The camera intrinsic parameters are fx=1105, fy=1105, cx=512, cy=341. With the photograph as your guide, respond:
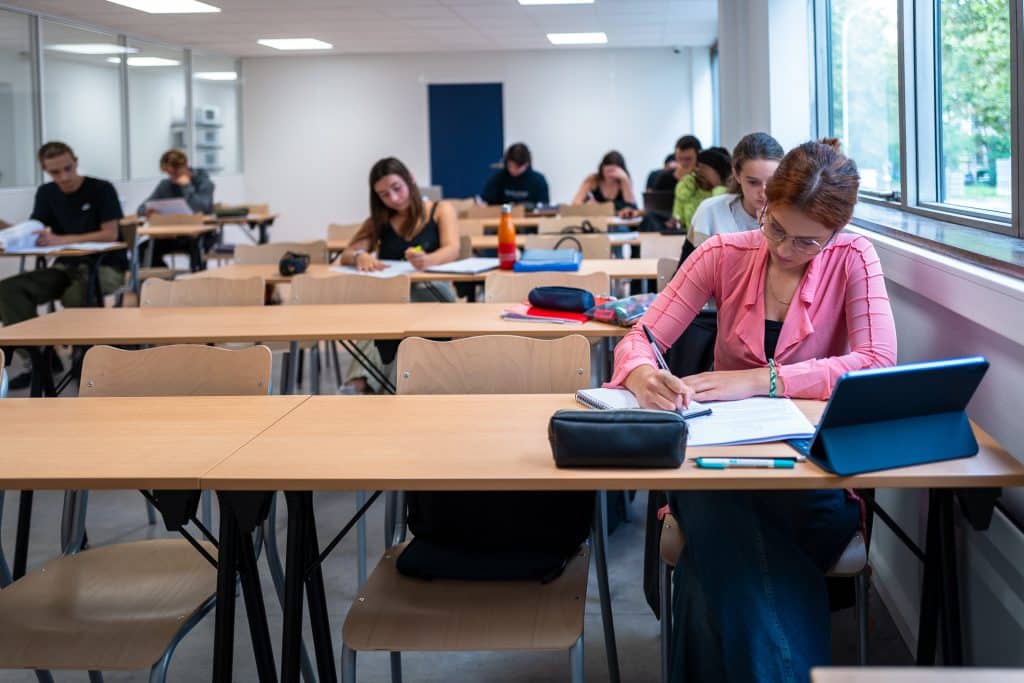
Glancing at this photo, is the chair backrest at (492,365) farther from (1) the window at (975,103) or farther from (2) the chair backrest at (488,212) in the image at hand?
(2) the chair backrest at (488,212)

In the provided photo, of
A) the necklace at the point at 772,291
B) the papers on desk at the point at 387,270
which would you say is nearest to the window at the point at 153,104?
the papers on desk at the point at 387,270

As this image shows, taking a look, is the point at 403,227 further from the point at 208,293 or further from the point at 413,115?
the point at 413,115

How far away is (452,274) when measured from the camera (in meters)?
4.58

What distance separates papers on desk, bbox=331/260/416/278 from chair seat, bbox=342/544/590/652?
8.25 feet

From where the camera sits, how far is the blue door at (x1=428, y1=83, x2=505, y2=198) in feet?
46.0

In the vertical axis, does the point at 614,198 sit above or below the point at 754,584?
above

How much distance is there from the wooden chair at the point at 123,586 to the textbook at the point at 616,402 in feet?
2.66

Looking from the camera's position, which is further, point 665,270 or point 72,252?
point 72,252

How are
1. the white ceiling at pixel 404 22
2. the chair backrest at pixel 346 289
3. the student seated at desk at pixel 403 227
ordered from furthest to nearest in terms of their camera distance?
the white ceiling at pixel 404 22
the student seated at desk at pixel 403 227
the chair backrest at pixel 346 289

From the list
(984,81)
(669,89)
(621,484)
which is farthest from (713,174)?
(669,89)

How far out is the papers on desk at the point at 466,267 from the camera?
4.57 meters

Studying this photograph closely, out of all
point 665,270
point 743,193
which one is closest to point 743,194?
point 743,193

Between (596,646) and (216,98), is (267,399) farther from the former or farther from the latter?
(216,98)

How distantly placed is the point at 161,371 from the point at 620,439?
4.51 ft
